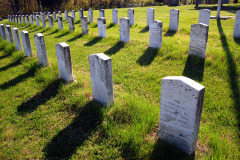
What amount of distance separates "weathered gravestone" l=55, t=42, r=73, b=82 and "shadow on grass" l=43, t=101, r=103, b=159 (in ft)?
4.61

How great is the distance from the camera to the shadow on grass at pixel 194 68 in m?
5.32

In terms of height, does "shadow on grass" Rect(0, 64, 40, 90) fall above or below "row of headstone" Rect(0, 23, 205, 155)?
below

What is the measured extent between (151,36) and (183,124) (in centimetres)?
530

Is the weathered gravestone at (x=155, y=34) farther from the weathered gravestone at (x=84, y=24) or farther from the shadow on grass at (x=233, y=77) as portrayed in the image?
the weathered gravestone at (x=84, y=24)

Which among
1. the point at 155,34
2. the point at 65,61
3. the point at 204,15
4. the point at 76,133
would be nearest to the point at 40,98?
the point at 65,61

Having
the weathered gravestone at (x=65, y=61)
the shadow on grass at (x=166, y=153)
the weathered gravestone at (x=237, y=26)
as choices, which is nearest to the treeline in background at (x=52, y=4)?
the weathered gravestone at (x=237, y=26)

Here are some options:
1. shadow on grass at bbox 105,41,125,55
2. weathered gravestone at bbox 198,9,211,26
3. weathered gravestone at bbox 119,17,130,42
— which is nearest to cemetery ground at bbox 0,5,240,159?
shadow on grass at bbox 105,41,125,55

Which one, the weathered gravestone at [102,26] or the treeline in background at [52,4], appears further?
the treeline in background at [52,4]

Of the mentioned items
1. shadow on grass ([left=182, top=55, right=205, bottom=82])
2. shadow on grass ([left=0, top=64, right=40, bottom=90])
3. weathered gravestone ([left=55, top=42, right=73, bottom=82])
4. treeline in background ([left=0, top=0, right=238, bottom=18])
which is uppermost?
treeline in background ([left=0, top=0, right=238, bottom=18])

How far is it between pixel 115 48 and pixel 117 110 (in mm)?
4940

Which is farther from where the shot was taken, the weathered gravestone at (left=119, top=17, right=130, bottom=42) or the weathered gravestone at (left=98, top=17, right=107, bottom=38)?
the weathered gravestone at (left=98, top=17, right=107, bottom=38)

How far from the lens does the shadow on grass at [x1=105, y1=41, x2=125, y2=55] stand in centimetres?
775

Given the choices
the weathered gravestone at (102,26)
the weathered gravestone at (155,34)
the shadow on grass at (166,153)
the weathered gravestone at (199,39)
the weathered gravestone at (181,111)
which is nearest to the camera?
the weathered gravestone at (181,111)

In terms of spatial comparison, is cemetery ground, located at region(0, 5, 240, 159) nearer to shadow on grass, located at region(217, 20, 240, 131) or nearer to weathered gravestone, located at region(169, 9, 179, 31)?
shadow on grass, located at region(217, 20, 240, 131)
